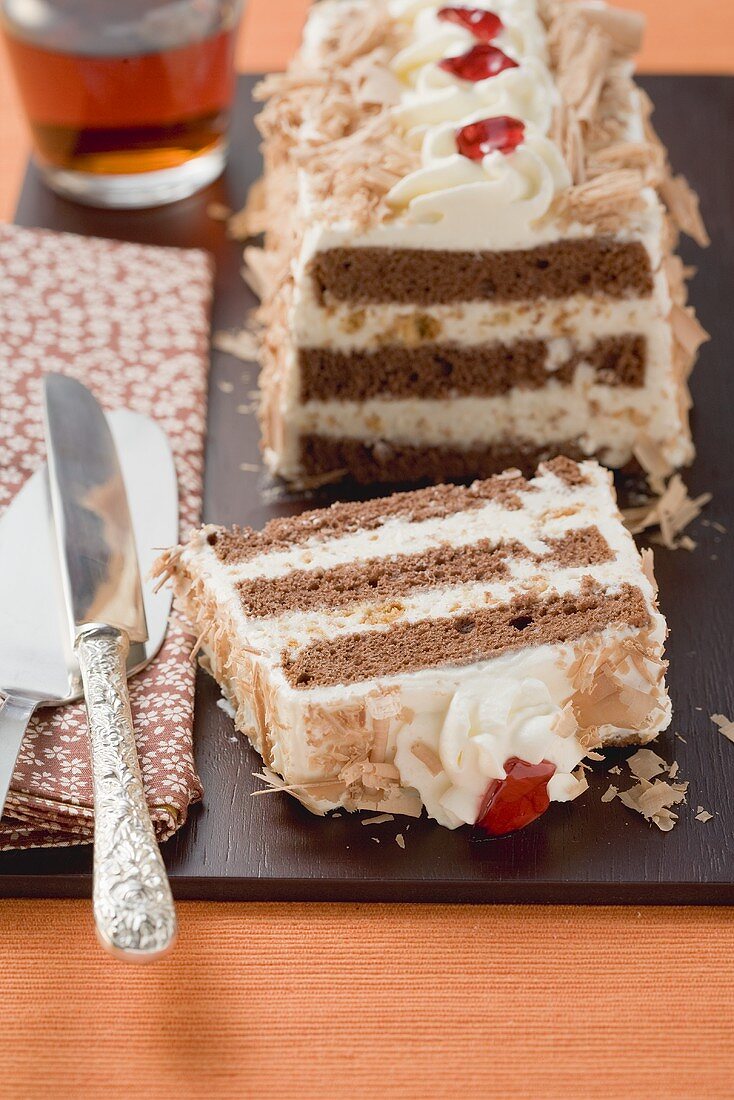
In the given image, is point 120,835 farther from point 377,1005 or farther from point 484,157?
point 484,157

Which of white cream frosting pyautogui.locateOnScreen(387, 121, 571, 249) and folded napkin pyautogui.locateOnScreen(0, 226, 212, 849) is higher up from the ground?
white cream frosting pyautogui.locateOnScreen(387, 121, 571, 249)

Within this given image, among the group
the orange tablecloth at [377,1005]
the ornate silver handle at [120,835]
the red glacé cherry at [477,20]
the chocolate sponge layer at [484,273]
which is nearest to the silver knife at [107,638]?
the ornate silver handle at [120,835]

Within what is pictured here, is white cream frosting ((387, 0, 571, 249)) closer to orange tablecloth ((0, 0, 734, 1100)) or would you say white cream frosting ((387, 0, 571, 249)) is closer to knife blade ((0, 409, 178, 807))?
knife blade ((0, 409, 178, 807))

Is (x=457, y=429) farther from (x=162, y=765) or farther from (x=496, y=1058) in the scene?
(x=496, y=1058)

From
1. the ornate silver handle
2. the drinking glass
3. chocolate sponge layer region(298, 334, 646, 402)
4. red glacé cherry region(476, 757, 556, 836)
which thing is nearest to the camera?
the ornate silver handle

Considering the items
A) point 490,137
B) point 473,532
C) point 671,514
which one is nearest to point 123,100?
point 490,137

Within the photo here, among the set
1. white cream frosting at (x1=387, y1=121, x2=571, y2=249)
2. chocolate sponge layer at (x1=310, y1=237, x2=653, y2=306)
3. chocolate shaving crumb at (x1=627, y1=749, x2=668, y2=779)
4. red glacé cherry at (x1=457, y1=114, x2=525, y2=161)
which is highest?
red glacé cherry at (x1=457, y1=114, x2=525, y2=161)

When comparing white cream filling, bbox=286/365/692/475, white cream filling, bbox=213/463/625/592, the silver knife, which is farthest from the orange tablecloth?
white cream filling, bbox=286/365/692/475
